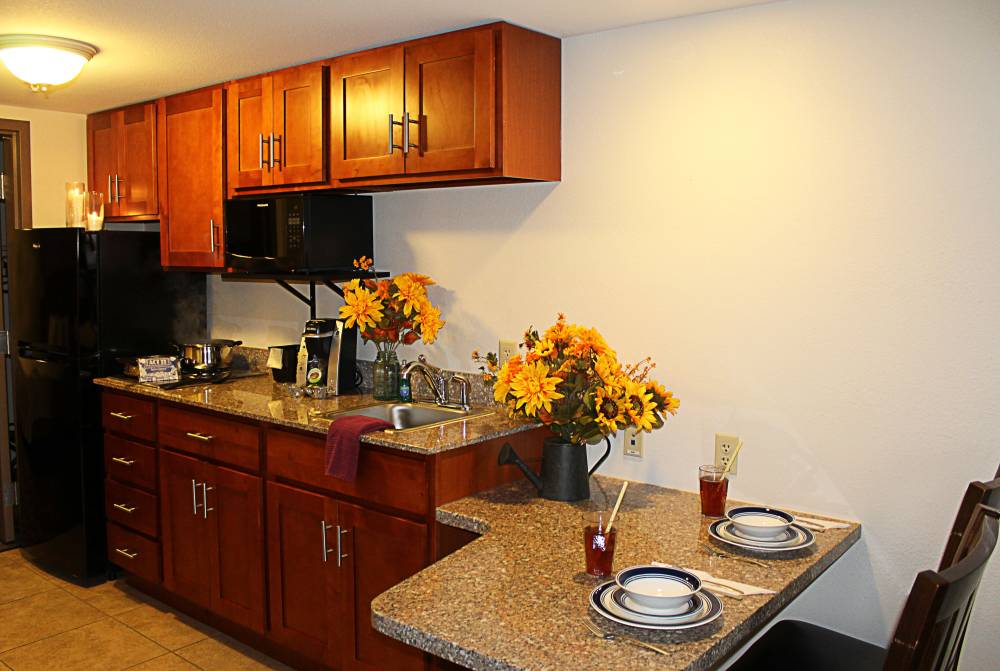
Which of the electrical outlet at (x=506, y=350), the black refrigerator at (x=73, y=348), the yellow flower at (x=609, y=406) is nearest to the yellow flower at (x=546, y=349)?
the yellow flower at (x=609, y=406)

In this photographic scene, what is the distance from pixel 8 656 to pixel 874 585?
3099mm

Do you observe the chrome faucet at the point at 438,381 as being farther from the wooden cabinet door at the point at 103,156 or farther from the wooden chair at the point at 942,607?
the wooden cabinet door at the point at 103,156

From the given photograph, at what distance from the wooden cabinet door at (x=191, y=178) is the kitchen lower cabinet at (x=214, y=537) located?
0.94 metres

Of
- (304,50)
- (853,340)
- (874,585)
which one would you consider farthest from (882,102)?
(304,50)

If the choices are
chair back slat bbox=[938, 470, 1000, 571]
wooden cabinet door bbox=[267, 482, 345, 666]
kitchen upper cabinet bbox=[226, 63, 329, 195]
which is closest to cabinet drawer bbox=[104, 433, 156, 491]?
wooden cabinet door bbox=[267, 482, 345, 666]

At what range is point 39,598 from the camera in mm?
3812

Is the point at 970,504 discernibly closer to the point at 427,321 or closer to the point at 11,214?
the point at 427,321

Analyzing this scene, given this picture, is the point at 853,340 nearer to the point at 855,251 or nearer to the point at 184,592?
the point at 855,251

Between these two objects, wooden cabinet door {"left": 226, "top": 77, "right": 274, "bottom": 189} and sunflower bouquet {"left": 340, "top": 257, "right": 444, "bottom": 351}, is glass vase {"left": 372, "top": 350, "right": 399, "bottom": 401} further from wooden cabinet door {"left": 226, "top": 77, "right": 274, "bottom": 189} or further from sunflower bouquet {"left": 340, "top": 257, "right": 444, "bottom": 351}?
wooden cabinet door {"left": 226, "top": 77, "right": 274, "bottom": 189}

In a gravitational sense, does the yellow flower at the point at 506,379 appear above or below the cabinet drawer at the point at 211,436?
above

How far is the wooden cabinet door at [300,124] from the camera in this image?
3.21 meters

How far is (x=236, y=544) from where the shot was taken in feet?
10.7

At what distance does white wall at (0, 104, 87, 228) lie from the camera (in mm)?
4352

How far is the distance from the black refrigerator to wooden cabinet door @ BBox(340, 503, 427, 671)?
5.78 feet
